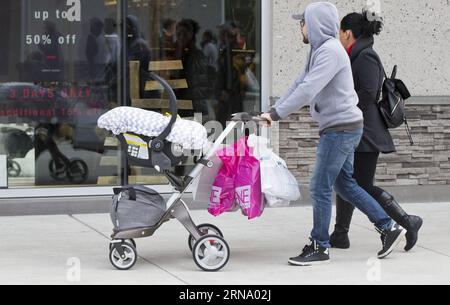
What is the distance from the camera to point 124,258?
6.94 meters

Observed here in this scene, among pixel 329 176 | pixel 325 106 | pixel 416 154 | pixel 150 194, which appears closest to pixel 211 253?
pixel 150 194

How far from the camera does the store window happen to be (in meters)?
9.58

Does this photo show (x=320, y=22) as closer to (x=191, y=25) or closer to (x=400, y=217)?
(x=400, y=217)

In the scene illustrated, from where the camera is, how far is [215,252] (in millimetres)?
6895

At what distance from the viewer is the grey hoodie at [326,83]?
6910 mm

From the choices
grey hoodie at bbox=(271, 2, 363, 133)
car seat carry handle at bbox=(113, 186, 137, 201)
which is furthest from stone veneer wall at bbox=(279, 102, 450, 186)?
car seat carry handle at bbox=(113, 186, 137, 201)

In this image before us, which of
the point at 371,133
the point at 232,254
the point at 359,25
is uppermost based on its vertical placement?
the point at 359,25

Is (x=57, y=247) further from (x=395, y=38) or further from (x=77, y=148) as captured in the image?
(x=395, y=38)

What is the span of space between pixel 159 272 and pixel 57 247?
4.43ft

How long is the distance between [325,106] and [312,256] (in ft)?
3.61

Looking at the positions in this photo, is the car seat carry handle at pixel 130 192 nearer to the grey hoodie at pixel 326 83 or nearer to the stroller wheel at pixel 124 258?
the stroller wheel at pixel 124 258

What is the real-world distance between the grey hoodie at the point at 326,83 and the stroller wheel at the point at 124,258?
139cm

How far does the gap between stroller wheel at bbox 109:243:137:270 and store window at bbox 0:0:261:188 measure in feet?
9.84

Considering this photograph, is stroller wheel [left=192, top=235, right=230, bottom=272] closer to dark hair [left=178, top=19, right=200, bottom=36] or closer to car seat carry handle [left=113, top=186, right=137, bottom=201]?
car seat carry handle [left=113, top=186, right=137, bottom=201]
